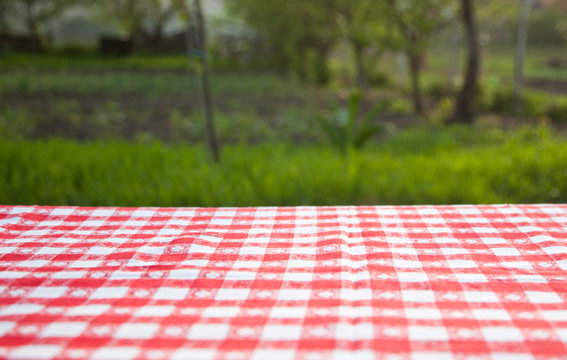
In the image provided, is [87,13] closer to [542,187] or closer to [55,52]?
[55,52]

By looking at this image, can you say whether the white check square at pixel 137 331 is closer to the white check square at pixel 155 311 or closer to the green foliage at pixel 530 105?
the white check square at pixel 155 311

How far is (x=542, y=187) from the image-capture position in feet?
9.67

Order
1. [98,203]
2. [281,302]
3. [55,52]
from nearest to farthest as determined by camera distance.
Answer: [281,302] < [98,203] < [55,52]

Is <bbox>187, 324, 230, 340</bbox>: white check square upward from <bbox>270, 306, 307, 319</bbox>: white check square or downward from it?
upward

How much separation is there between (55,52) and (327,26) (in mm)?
6741

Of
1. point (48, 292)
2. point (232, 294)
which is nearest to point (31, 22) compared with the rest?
point (48, 292)

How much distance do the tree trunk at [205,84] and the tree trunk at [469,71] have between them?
2.70 metres

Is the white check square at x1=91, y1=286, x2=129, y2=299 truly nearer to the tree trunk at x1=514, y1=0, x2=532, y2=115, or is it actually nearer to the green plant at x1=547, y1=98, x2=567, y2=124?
the tree trunk at x1=514, y1=0, x2=532, y2=115

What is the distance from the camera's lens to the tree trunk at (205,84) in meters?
3.20

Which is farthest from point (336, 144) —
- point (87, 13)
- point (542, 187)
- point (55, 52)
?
point (87, 13)

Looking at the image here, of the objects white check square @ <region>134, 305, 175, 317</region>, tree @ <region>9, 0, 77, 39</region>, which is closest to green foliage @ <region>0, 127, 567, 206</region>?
white check square @ <region>134, 305, 175, 317</region>

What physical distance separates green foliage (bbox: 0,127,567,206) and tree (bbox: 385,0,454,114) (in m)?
2.41

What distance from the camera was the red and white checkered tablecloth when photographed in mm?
769

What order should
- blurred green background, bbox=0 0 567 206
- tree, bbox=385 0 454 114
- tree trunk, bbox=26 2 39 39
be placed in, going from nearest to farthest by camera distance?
1. blurred green background, bbox=0 0 567 206
2. tree, bbox=385 0 454 114
3. tree trunk, bbox=26 2 39 39
